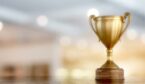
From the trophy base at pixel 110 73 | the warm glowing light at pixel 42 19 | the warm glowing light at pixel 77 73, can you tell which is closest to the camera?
the trophy base at pixel 110 73

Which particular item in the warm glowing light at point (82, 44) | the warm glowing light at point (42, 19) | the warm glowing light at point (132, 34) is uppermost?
the warm glowing light at point (42, 19)

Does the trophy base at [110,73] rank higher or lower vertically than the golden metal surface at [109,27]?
lower

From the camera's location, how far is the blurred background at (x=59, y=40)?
4.47 m

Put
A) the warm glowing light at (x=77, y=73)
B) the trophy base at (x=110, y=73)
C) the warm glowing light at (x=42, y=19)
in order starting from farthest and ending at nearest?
1. the warm glowing light at (x=42, y=19)
2. the warm glowing light at (x=77, y=73)
3. the trophy base at (x=110, y=73)

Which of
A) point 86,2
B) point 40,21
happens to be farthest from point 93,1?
point 40,21

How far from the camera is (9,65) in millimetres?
4574

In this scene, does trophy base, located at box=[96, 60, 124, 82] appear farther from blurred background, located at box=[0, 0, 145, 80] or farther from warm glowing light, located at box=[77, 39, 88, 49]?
warm glowing light, located at box=[77, 39, 88, 49]

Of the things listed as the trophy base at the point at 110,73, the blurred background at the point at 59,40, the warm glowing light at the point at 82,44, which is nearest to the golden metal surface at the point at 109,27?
the trophy base at the point at 110,73

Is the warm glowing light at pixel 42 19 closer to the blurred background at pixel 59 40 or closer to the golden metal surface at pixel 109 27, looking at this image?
the blurred background at pixel 59 40

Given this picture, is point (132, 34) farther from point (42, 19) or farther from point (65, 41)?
point (42, 19)

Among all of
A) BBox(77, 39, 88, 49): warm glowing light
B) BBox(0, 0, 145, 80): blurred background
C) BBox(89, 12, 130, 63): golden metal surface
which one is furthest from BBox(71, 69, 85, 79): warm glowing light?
BBox(89, 12, 130, 63): golden metal surface

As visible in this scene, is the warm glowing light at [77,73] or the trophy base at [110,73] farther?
the warm glowing light at [77,73]

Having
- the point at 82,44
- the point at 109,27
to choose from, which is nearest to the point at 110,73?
the point at 109,27

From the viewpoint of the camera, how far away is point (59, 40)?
4766mm
